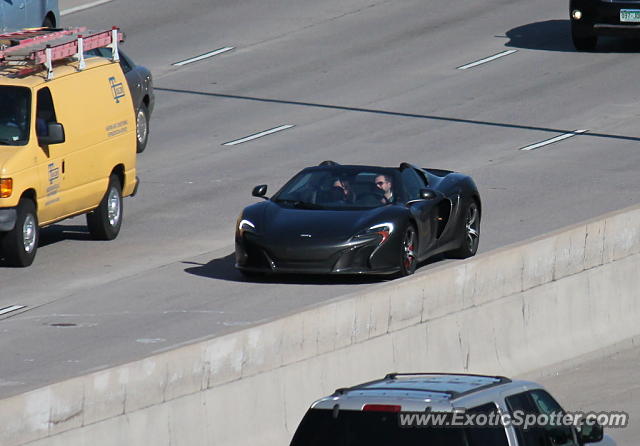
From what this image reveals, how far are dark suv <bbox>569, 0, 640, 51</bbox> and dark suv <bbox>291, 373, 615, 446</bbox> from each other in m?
22.9

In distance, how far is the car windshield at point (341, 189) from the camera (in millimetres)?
17312

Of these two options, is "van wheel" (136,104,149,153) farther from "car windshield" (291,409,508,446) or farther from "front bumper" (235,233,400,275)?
"car windshield" (291,409,508,446)

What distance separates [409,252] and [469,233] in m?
1.46

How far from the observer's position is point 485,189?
73.4 feet

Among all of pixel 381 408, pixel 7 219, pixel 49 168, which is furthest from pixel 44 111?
pixel 381 408

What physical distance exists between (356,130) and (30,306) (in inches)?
433

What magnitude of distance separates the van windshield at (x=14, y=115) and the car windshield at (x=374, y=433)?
10130 millimetres

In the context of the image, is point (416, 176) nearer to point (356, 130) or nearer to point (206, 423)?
point (206, 423)

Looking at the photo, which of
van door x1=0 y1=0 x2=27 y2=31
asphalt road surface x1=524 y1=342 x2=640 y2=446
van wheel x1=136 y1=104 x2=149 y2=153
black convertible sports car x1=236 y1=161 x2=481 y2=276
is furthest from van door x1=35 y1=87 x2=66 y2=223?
van door x1=0 y1=0 x2=27 y2=31

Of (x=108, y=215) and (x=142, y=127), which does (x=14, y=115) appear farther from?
(x=142, y=127)

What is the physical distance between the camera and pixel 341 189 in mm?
17422

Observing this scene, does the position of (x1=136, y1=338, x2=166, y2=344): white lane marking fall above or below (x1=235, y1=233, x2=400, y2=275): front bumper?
above

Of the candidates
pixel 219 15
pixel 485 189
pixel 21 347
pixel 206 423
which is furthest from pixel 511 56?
pixel 206 423

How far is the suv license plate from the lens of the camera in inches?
1210
